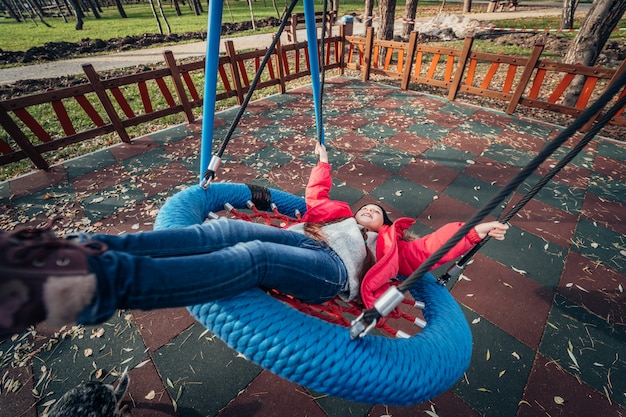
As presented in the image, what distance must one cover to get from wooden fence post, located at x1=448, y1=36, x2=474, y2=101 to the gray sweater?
6400 millimetres

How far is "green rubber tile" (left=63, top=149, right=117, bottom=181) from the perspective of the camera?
5094 mm

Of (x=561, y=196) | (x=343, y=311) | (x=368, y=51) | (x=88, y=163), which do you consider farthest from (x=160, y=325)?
(x=368, y=51)

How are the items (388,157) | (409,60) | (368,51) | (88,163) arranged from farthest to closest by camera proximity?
(368,51) → (409,60) → (88,163) → (388,157)

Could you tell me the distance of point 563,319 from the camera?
108 inches

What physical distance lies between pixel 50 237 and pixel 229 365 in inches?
73.1

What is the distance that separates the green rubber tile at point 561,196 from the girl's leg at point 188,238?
4.32 metres

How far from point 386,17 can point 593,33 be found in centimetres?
563

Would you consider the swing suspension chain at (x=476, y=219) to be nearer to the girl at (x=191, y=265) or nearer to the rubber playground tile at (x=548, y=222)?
the girl at (x=191, y=265)

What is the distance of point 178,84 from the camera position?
20.5 ft

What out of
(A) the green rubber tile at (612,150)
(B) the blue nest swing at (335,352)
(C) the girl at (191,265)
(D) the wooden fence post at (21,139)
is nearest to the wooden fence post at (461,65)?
(A) the green rubber tile at (612,150)

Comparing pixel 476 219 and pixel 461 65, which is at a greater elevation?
pixel 476 219

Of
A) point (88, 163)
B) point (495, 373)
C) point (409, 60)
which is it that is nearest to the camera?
point (495, 373)

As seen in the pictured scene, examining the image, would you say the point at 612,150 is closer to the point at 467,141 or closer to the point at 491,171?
the point at 467,141

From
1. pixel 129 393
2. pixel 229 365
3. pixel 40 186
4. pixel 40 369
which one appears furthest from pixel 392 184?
pixel 40 186
